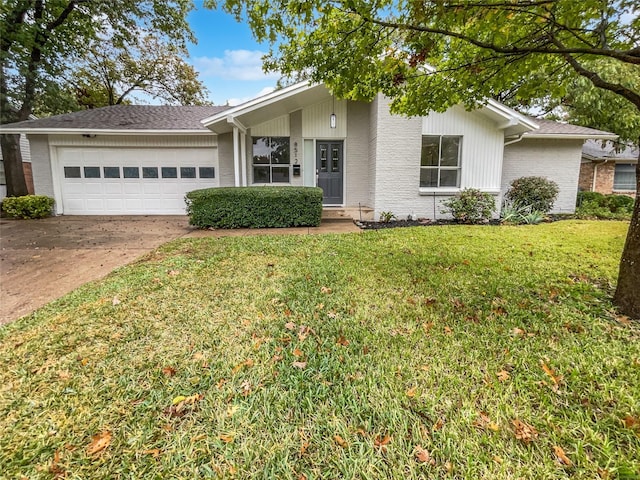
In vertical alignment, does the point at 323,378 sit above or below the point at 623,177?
below

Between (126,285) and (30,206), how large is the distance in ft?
31.6

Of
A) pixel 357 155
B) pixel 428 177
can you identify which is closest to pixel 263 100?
pixel 357 155

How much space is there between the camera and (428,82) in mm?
4852

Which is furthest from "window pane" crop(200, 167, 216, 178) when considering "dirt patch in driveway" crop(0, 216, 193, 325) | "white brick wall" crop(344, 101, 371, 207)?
"white brick wall" crop(344, 101, 371, 207)

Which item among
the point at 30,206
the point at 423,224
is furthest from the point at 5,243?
the point at 423,224

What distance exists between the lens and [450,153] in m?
10.1

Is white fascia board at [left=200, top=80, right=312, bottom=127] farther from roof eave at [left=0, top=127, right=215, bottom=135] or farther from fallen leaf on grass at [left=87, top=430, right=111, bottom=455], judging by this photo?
fallen leaf on grass at [left=87, top=430, right=111, bottom=455]

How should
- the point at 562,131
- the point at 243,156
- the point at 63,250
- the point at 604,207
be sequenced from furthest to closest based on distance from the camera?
1. the point at 604,207
2. the point at 562,131
3. the point at 243,156
4. the point at 63,250

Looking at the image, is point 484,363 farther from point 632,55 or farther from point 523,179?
point 523,179

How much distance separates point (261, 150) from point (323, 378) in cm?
1021

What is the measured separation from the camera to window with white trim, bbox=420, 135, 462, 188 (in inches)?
395

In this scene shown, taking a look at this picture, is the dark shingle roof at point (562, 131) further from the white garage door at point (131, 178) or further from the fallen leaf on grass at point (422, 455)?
the fallen leaf on grass at point (422, 455)

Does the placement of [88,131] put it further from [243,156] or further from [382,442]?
[382,442]

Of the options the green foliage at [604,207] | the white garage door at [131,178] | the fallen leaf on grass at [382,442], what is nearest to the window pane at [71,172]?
the white garage door at [131,178]
